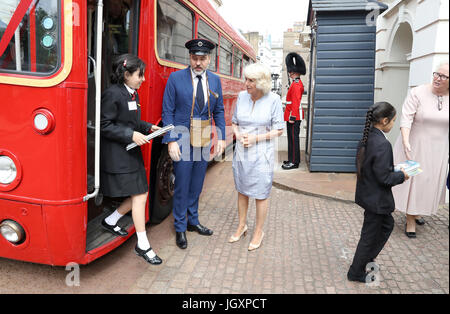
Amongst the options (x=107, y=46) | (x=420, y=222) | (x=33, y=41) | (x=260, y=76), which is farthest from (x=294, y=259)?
(x=33, y=41)

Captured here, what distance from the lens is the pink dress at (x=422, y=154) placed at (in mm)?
3770

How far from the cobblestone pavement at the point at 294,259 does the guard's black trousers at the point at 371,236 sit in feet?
0.69

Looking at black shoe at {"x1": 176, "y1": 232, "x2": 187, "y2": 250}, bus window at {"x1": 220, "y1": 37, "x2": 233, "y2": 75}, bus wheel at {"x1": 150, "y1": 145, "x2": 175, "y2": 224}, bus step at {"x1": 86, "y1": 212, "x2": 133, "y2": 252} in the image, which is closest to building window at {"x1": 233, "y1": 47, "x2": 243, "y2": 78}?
bus window at {"x1": 220, "y1": 37, "x2": 233, "y2": 75}

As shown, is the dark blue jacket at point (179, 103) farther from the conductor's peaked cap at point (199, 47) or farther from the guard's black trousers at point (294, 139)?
the guard's black trousers at point (294, 139)

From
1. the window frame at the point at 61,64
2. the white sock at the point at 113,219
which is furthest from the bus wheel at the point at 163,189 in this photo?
the window frame at the point at 61,64

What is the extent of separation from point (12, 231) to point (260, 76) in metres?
2.34

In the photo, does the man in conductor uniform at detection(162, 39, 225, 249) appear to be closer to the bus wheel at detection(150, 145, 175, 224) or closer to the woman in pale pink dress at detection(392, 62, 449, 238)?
the bus wheel at detection(150, 145, 175, 224)

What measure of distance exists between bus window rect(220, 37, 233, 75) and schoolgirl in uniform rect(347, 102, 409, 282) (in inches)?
182

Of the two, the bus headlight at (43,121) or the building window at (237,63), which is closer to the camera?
the bus headlight at (43,121)

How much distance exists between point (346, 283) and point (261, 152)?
1.36 m

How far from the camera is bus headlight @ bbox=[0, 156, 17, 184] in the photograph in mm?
2756

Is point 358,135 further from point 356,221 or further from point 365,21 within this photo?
point 356,221

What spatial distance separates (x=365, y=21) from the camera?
6.86 meters

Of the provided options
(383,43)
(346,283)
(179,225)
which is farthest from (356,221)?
(383,43)
